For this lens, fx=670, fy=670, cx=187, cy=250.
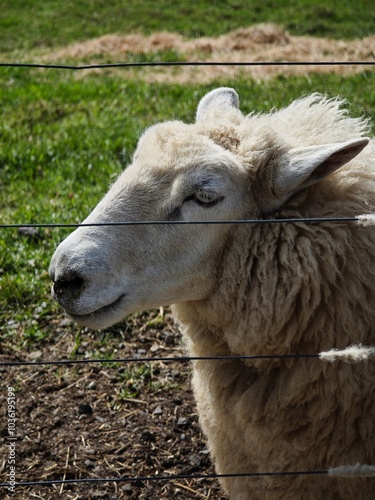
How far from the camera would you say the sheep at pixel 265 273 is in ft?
9.27

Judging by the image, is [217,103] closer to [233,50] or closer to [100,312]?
[100,312]

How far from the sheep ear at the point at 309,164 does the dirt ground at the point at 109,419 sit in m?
1.74

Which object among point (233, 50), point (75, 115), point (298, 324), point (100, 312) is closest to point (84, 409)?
point (100, 312)

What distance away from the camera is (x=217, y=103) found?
346 cm

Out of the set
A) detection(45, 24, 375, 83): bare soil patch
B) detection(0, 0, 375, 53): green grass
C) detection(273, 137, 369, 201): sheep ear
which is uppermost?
detection(273, 137, 369, 201): sheep ear

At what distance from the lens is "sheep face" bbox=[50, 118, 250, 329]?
282cm

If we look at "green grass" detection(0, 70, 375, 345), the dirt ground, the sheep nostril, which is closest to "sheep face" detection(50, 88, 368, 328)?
the sheep nostril

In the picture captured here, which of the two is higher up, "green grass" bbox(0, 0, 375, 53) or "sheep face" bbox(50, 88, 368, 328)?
"sheep face" bbox(50, 88, 368, 328)

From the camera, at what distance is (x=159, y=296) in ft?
9.63

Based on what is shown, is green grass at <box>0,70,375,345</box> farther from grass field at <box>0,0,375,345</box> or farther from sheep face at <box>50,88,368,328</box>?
sheep face at <box>50,88,368,328</box>

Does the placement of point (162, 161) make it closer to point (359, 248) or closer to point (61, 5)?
point (359, 248)

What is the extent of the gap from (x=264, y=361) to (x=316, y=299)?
0.37 metres

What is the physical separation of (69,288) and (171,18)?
446 inches

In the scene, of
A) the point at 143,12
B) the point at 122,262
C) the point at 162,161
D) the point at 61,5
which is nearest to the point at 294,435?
the point at 122,262
